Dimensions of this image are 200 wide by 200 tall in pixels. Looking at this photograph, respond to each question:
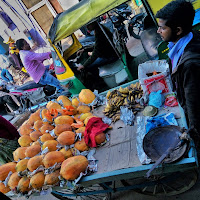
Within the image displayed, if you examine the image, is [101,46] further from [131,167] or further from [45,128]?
[131,167]

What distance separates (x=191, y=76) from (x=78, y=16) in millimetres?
3127

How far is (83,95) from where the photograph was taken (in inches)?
139

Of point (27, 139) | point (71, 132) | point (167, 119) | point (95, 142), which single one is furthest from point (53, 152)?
point (167, 119)

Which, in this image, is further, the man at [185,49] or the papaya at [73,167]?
the papaya at [73,167]

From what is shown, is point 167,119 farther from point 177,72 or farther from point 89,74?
point 89,74

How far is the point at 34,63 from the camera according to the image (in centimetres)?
585

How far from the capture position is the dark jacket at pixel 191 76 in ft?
4.94

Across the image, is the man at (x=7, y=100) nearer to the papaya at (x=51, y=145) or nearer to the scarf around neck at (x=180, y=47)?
the papaya at (x=51, y=145)

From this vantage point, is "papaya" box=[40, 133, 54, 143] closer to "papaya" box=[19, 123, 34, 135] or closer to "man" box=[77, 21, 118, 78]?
"papaya" box=[19, 123, 34, 135]

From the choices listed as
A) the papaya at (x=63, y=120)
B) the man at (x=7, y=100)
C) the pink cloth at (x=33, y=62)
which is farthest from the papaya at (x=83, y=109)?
the man at (x=7, y=100)

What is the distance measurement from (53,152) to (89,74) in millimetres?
3346

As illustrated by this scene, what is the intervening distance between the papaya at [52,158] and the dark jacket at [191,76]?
69.0 inches

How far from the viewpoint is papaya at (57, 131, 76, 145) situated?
2.69 metres

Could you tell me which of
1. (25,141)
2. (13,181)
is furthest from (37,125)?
(13,181)
